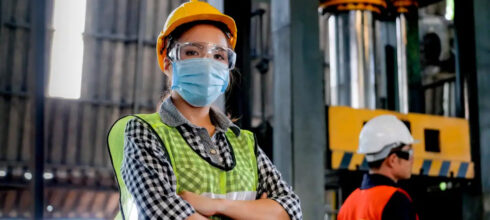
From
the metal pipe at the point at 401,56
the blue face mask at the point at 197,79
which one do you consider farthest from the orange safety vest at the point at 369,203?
the metal pipe at the point at 401,56

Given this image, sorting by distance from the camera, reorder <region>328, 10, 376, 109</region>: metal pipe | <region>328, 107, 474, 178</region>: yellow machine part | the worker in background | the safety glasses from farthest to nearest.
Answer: <region>328, 10, 376, 109</region>: metal pipe
<region>328, 107, 474, 178</region>: yellow machine part
the safety glasses
the worker in background

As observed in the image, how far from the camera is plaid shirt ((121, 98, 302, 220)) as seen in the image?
202 centimetres

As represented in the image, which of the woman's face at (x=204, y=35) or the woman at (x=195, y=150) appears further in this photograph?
the woman's face at (x=204, y=35)

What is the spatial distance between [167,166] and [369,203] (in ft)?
6.83

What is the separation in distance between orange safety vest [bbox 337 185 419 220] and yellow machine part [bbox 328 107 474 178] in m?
1.02

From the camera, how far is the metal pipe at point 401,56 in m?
6.98

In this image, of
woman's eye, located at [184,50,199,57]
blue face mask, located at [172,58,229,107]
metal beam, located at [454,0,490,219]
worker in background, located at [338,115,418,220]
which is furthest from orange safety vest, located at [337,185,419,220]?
metal beam, located at [454,0,490,219]

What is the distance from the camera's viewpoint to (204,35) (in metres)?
2.31

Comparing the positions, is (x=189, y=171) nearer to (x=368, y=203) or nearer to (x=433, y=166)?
(x=368, y=203)

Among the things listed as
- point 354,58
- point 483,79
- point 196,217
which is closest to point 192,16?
point 196,217

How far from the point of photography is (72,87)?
16031 millimetres

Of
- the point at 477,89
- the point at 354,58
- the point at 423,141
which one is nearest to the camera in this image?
Answer: the point at 423,141

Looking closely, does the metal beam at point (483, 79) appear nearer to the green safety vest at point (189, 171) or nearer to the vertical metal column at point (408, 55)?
the vertical metal column at point (408, 55)

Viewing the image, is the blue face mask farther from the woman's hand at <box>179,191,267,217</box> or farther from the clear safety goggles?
the woman's hand at <box>179,191,267,217</box>
